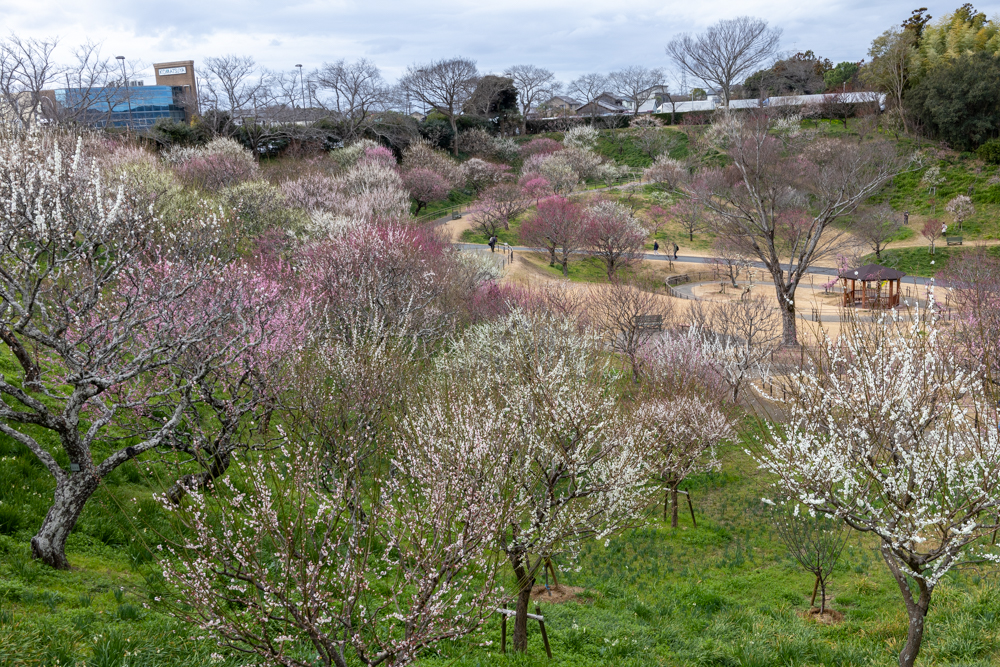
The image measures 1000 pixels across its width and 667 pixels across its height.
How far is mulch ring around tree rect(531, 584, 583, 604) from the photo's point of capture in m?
10.7

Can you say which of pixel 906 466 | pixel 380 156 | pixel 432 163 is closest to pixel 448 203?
pixel 432 163

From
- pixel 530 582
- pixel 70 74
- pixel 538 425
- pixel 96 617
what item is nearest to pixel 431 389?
pixel 538 425

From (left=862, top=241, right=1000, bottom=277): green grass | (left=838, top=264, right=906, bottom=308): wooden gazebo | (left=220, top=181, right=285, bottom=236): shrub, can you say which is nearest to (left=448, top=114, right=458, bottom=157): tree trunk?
(left=220, top=181, right=285, bottom=236): shrub

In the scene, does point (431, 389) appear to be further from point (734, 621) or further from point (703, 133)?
point (703, 133)

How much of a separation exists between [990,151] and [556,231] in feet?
120

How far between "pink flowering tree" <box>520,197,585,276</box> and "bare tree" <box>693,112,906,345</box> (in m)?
8.28

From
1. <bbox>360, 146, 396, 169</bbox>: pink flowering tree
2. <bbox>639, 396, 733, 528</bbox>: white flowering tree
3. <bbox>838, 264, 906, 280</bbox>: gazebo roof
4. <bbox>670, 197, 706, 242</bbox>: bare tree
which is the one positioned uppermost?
<bbox>360, 146, 396, 169</bbox>: pink flowering tree

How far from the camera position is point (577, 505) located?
31.3ft

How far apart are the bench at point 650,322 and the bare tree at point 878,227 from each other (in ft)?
86.4

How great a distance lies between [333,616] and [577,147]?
2446 inches

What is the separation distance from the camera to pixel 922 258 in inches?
1603

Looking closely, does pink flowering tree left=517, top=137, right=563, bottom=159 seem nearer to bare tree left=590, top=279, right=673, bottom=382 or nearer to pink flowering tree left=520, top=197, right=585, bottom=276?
pink flowering tree left=520, top=197, right=585, bottom=276

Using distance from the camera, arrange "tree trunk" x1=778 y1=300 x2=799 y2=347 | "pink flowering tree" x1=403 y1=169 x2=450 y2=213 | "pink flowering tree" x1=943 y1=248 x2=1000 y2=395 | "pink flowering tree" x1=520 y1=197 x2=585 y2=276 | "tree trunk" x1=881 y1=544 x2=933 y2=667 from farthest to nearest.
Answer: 1. "pink flowering tree" x1=403 y1=169 x2=450 y2=213
2. "pink flowering tree" x1=520 y1=197 x2=585 y2=276
3. "tree trunk" x1=778 y1=300 x2=799 y2=347
4. "pink flowering tree" x1=943 y1=248 x2=1000 y2=395
5. "tree trunk" x1=881 y1=544 x2=933 y2=667

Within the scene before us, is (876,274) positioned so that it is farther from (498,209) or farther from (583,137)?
(583,137)
